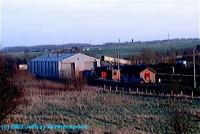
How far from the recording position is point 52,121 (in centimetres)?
1494

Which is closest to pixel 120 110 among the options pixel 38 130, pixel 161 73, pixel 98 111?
pixel 98 111

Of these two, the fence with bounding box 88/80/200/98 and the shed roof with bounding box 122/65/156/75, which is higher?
the shed roof with bounding box 122/65/156/75

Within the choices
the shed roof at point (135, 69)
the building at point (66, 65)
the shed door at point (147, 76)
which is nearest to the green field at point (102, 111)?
the shed door at point (147, 76)

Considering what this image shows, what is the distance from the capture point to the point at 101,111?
738 inches

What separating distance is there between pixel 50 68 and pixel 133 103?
67.1 ft

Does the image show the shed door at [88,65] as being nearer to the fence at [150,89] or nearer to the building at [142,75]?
the building at [142,75]

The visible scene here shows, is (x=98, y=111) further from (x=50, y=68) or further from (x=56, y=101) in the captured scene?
(x=50, y=68)

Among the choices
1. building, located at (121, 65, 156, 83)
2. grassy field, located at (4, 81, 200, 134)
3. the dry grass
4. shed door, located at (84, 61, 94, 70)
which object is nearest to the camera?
grassy field, located at (4, 81, 200, 134)

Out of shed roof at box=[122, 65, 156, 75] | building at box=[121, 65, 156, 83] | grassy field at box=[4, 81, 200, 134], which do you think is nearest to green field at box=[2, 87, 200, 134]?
grassy field at box=[4, 81, 200, 134]

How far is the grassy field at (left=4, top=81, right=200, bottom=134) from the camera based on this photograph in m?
14.5

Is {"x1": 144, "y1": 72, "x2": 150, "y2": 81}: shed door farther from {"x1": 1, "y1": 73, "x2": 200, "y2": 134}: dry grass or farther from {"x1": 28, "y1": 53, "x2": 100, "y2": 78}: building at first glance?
{"x1": 28, "y1": 53, "x2": 100, "y2": 78}: building

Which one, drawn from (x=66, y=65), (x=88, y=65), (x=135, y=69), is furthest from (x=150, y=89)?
(x=88, y=65)

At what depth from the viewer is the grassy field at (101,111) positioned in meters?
14.5

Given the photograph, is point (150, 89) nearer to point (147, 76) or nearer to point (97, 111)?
point (147, 76)
